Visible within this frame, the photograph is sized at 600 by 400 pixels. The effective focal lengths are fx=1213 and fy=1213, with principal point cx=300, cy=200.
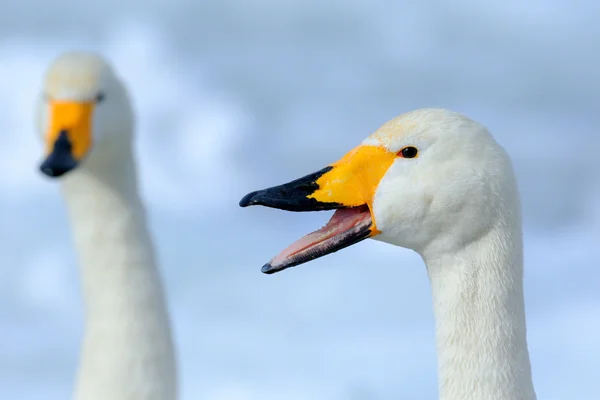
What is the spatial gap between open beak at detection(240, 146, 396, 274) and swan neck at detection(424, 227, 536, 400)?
59 cm

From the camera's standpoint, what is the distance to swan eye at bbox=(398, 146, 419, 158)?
21.6 feet

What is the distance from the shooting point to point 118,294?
714cm

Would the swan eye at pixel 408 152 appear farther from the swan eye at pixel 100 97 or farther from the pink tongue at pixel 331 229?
the swan eye at pixel 100 97

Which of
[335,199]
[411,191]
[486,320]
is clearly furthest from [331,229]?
[486,320]

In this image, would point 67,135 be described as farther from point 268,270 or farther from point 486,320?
point 486,320

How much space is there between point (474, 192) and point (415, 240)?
43 cm

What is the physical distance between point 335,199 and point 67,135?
1.58 m

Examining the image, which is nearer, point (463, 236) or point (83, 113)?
point (463, 236)

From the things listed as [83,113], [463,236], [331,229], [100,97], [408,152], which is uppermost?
[100,97]

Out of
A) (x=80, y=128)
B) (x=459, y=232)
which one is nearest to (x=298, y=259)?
(x=459, y=232)

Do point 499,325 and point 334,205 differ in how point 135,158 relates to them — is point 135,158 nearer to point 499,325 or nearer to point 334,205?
point 334,205

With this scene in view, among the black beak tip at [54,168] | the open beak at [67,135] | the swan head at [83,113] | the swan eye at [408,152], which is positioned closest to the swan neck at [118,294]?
the swan head at [83,113]

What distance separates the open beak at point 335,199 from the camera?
671 centimetres

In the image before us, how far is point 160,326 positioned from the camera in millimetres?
7148
